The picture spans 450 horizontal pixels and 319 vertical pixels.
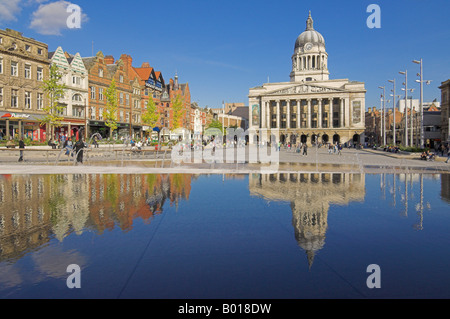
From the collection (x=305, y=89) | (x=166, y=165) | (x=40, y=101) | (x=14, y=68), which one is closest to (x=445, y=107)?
(x=305, y=89)

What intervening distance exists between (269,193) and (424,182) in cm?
911

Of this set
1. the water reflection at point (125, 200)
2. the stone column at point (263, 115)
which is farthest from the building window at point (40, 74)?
the stone column at point (263, 115)

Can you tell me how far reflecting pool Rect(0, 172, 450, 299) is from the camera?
15.9 feet

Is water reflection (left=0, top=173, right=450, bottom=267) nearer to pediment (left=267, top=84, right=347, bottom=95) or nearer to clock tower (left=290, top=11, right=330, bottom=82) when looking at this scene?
pediment (left=267, top=84, right=347, bottom=95)

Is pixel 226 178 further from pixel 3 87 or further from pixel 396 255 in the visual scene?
pixel 3 87

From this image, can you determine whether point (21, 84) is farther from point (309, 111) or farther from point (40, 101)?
point (309, 111)

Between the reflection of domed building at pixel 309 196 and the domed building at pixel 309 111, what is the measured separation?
307 feet

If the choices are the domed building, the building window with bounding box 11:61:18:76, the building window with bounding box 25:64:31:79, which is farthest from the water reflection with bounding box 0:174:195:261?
the domed building

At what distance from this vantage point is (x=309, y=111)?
115 meters

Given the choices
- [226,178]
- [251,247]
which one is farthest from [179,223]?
[226,178]

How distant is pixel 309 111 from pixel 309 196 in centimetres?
10687

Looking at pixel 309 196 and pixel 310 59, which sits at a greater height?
pixel 310 59

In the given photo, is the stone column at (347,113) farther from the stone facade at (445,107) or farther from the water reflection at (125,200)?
the water reflection at (125,200)

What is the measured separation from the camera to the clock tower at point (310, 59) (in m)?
132
